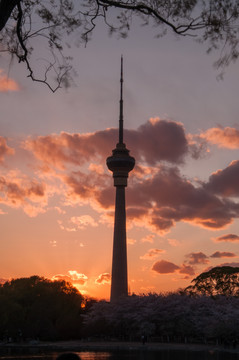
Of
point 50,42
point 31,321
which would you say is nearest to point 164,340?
point 31,321

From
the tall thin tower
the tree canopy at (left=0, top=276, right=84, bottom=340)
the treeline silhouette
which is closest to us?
the treeline silhouette

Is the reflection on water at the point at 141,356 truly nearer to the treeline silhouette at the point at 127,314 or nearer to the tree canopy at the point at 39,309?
the treeline silhouette at the point at 127,314

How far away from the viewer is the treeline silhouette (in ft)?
302

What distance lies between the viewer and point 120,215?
147 m

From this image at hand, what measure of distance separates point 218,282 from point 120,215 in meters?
43.3

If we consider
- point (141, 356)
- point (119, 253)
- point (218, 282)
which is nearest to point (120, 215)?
point (119, 253)

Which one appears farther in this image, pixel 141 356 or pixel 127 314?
pixel 127 314

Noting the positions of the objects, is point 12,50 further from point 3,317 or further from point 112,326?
point 112,326

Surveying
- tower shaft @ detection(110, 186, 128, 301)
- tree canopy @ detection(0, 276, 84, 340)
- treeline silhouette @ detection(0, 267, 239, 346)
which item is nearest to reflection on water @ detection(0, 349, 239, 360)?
treeline silhouette @ detection(0, 267, 239, 346)

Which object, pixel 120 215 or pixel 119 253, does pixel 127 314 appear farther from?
pixel 120 215

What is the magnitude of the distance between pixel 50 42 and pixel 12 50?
3.43 feet

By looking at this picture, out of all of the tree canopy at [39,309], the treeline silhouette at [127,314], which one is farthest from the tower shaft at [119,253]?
the treeline silhouette at [127,314]

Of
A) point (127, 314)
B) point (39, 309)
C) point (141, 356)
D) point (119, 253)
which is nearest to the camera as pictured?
point (141, 356)

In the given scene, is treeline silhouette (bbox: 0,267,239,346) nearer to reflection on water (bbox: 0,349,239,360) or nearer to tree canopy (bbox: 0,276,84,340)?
tree canopy (bbox: 0,276,84,340)
